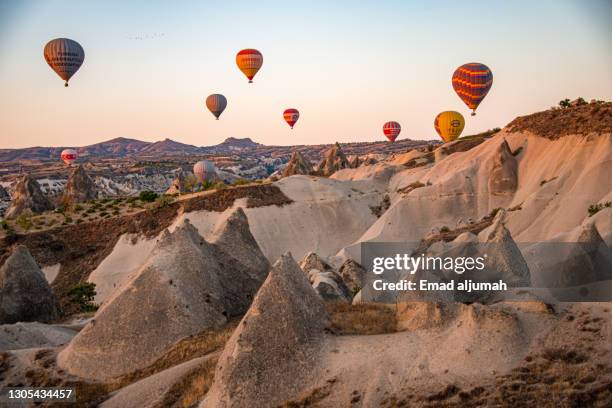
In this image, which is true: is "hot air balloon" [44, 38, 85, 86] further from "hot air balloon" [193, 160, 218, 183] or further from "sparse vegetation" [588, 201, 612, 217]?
"sparse vegetation" [588, 201, 612, 217]

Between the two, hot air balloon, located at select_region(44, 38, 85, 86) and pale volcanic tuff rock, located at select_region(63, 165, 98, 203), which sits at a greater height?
hot air balloon, located at select_region(44, 38, 85, 86)

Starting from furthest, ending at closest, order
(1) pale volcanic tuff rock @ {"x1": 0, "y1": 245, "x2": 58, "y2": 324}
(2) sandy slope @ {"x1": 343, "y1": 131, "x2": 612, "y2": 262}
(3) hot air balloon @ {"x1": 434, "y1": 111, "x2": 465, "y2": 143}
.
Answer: (3) hot air balloon @ {"x1": 434, "y1": 111, "x2": 465, "y2": 143} < (2) sandy slope @ {"x1": 343, "y1": 131, "x2": 612, "y2": 262} < (1) pale volcanic tuff rock @ {"x1": 0, "y1": 245, "x2": 58, "y2": 324}

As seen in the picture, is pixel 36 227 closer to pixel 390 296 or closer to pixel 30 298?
pixel 30 298

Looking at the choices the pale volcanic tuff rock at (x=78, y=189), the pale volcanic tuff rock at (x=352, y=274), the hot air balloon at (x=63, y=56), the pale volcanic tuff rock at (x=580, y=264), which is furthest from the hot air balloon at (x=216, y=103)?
the pale volcanic tuff rock at (x=580, y=264)

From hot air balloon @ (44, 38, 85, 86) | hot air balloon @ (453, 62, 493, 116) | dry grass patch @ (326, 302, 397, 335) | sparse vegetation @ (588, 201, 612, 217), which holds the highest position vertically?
hot air balloon @ (44, 38, 85, 86)

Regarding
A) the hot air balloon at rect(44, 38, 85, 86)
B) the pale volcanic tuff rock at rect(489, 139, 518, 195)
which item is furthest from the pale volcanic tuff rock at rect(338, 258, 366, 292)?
the hot air balloon at rect(44, 38, 85, 86)

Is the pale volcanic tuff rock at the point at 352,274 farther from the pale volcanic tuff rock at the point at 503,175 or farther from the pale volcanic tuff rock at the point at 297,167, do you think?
the pale volcanic tuff rock at the point at 297,167

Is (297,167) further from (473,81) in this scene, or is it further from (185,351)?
(185,351)
